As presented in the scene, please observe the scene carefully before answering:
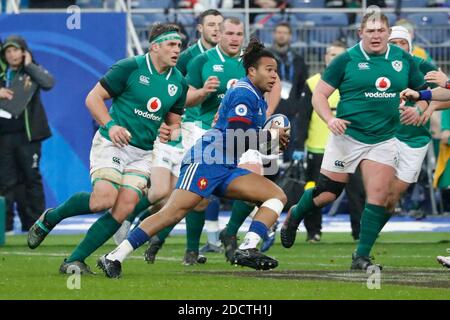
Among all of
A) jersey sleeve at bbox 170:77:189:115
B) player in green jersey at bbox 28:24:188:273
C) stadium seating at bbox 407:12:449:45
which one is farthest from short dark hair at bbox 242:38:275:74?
stadium seating at bbox 407:12:449:45

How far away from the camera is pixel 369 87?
511 inches

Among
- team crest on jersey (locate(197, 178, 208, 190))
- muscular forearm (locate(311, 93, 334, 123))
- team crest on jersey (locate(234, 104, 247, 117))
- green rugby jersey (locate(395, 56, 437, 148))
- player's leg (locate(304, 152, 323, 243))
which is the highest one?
team crest on jersey (locate(234, 104, 247, 117))

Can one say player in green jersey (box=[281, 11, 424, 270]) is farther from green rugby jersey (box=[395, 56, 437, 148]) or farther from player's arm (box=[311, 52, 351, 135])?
green rugby jersey (box=[395, 56, 437, 148])

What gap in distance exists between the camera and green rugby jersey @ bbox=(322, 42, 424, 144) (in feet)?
42.5

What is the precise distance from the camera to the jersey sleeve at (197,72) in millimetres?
14680

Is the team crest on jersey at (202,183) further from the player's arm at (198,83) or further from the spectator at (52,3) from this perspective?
the spectator at (52,3)

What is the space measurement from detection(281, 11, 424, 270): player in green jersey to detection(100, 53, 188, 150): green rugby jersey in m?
1.57

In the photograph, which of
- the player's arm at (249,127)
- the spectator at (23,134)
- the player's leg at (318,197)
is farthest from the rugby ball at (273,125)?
the spectator at (23,134)

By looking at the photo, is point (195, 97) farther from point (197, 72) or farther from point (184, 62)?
point (184, 62)

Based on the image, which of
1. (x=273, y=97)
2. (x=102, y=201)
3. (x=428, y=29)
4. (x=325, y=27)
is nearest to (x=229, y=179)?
(x=102, y=201)
